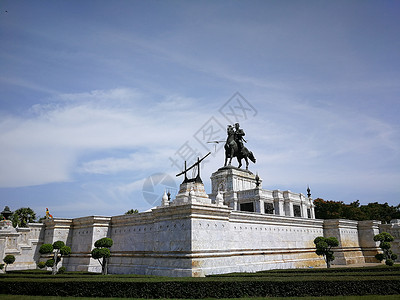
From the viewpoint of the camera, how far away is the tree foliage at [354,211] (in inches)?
1967

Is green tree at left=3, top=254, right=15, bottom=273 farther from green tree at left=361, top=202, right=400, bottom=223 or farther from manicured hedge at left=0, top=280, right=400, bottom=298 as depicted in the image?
green tree at left=361, top=202, right=400, bottom=223

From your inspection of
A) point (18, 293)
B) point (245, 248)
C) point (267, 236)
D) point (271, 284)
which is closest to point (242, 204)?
point (267, 236)

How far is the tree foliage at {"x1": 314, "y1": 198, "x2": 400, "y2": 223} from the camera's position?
50.0m

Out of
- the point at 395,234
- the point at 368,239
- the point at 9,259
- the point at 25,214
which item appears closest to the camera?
the point at 9,259

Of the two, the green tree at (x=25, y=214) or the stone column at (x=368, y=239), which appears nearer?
the stone column at (x=368, y=239)

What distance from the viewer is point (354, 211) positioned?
5006cm

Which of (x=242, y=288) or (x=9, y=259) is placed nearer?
(x=242, y=288)

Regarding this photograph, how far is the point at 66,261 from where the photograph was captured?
81.7ft

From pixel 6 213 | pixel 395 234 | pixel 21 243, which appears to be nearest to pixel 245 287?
pixel 21 243

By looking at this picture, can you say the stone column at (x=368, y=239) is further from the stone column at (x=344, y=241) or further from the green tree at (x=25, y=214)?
the green tree at (x=25, y=214)

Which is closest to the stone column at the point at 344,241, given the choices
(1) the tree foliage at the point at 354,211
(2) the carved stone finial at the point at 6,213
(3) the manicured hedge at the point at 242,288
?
(3) the manicured hedge at the point at 242,288

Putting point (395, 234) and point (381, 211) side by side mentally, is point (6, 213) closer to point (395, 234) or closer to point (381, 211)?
point (395, 234)

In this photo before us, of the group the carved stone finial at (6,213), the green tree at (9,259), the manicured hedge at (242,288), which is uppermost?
the carved stone finial at (6,213)

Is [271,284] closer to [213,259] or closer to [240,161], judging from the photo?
[213,259]
